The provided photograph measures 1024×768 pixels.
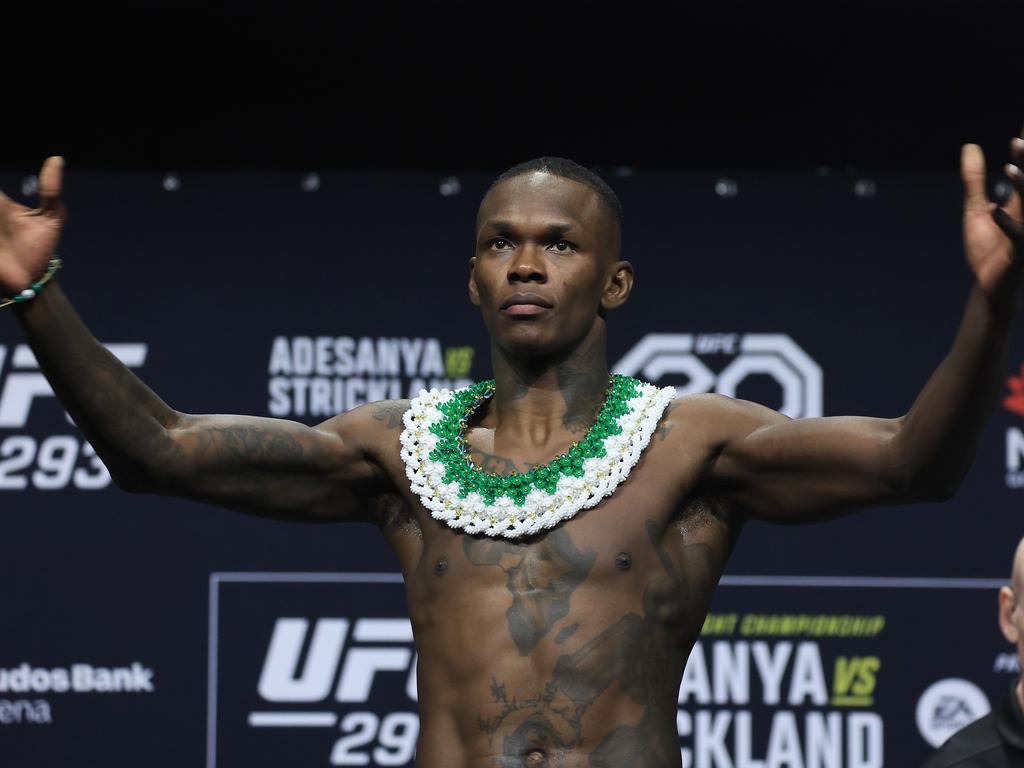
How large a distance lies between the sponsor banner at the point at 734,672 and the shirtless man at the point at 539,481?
159 centimetres

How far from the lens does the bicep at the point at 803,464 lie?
8.34ft

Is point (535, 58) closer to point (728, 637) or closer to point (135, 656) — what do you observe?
point (728, 637)

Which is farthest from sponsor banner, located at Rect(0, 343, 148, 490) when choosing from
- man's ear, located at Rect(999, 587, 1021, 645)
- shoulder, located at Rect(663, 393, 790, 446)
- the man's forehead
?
man's ear, located at Rect(999, 587, 1021, 645)

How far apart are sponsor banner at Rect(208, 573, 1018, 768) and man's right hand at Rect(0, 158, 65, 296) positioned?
2.05m

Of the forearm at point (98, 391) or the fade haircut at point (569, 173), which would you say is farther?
the fade haircut at point (569, 173)

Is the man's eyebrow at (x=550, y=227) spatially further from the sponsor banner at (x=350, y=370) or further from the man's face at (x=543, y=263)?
the sponsor banner at (x=350, y=370)

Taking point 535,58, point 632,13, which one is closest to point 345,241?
point 535,58

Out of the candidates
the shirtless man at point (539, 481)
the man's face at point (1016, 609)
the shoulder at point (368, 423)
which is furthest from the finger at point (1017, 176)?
the shoulder at point (368, 423)

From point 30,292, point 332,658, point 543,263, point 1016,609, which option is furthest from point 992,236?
point 332,658

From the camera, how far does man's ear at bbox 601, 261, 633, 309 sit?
2846mm

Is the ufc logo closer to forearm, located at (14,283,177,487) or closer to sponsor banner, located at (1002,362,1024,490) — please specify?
sponsor banner, located at (1002,362,1024,490)

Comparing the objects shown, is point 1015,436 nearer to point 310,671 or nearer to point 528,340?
point 310,671

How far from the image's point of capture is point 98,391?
8.50ft

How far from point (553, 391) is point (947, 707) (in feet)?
6.75
